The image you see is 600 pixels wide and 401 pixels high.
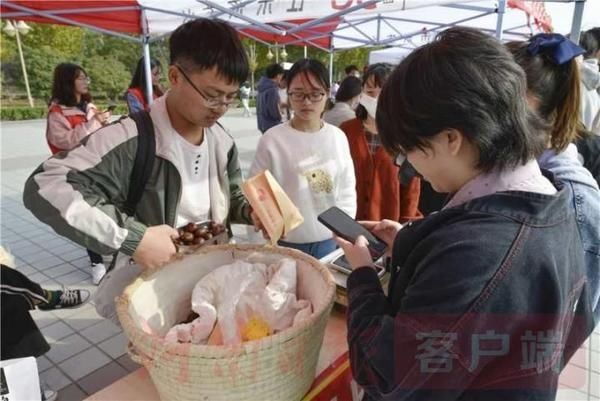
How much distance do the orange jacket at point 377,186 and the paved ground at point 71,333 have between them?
4.01ft

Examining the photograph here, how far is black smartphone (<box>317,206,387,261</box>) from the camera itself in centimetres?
106

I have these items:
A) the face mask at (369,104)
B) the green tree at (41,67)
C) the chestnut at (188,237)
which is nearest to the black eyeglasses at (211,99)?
the chestnut at (188,237)

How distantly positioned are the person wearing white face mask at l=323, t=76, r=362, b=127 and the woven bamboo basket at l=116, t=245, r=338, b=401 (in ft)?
7.25

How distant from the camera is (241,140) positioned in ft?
30.1

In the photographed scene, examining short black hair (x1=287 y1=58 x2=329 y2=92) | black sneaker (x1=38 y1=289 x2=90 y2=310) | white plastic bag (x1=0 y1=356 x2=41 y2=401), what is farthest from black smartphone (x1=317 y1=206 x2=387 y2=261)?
black sneaker (x1=38 y1=289 x2=90 y2=310)

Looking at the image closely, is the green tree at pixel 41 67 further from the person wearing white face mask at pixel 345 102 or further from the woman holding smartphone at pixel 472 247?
the woman holding smartphone at pixel 472 247

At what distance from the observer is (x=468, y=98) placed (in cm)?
65

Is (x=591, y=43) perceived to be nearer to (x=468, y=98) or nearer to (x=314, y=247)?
Result: (x=314, y=247)

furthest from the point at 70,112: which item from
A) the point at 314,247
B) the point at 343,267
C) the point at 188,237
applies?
the point at 343,267

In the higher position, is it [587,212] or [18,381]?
[587,212]

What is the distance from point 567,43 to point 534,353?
84 centimetres

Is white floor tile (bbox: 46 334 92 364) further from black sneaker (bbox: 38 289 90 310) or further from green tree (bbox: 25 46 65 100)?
green tree (bbox: 25 46 65 100)

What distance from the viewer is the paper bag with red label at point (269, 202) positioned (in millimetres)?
1159

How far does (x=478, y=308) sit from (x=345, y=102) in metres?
2.92
